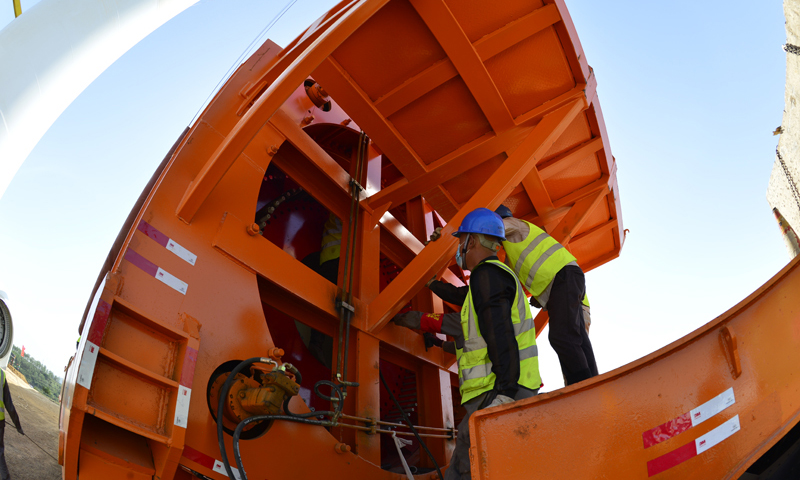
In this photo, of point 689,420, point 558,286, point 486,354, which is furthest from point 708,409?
point 558,286

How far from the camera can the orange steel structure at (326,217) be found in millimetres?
2100

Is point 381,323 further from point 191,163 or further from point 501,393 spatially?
point 191,163

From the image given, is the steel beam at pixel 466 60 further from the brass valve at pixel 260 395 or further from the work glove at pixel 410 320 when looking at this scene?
the brass valve at pixel 260 395

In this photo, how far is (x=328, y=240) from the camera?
4328 millimetres

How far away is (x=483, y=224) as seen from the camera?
3.17m

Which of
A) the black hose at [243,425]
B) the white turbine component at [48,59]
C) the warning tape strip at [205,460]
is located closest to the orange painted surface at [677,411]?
the black hose at [243,425]

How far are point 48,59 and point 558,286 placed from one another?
10.1 ft

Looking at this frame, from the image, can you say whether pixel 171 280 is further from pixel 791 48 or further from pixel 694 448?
pixel 791 48

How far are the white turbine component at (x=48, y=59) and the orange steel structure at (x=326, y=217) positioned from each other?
63cm

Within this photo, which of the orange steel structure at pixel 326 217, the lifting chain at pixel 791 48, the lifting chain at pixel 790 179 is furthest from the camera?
the lifting chain at pixel 790 179

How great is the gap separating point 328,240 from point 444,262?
122 centimetres

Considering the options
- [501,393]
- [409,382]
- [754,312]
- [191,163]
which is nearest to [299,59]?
[191,163]

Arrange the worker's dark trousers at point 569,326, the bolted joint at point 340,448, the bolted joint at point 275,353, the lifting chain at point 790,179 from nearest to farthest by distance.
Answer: the bolted joint at point 275,353 < the bolted joint at point 340,448 < the worker's dark trousers at point 569,326 < the lifting chain at point 790,179

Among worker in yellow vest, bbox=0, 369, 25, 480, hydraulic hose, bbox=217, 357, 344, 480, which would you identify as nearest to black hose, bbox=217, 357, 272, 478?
hydraulic hose, bbox=217, 357, 344, 480
